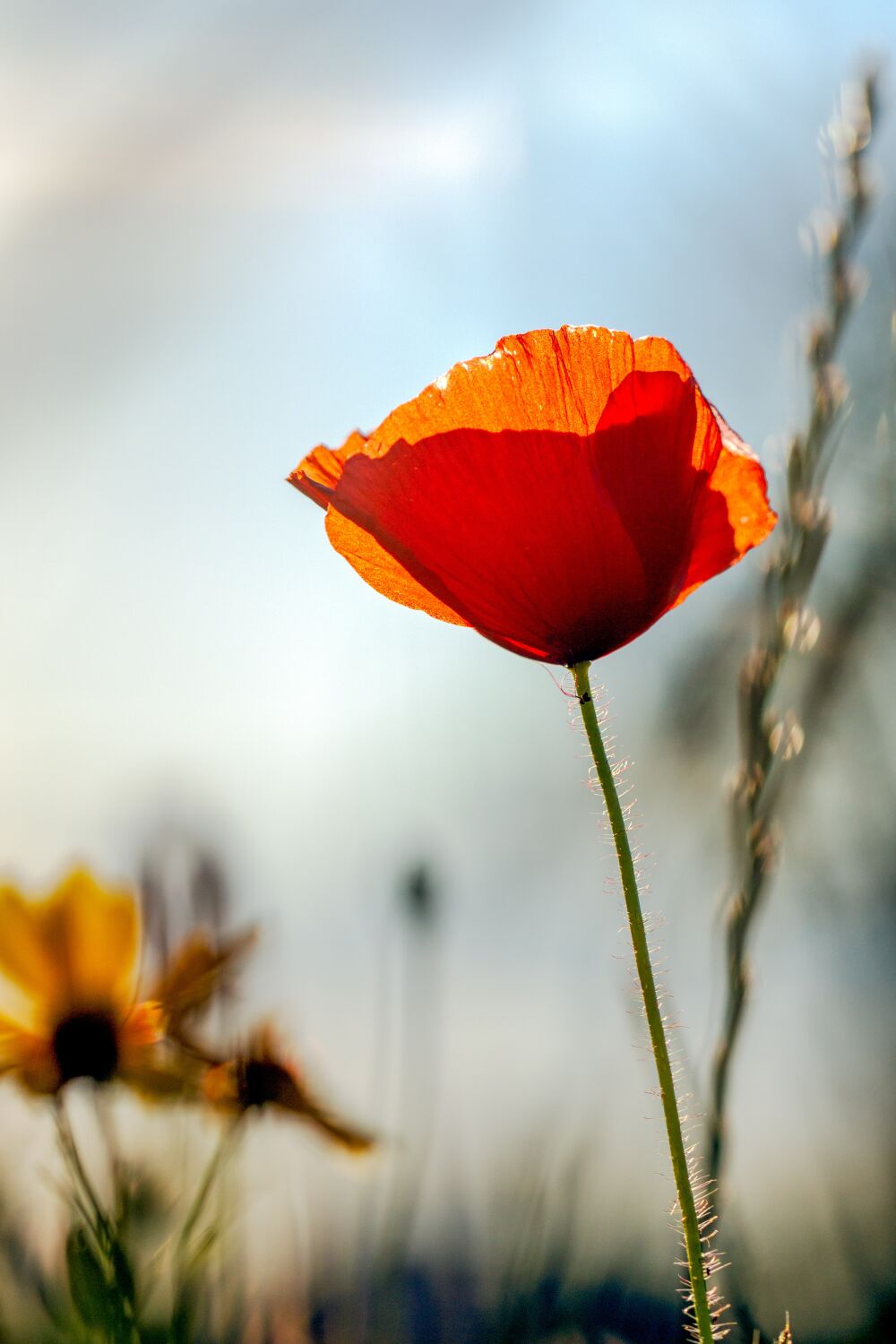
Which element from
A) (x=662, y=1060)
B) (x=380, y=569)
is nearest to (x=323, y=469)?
(x=380, y=569)

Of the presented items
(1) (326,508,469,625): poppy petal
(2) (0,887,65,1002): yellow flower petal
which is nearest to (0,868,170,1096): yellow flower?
(2) (0,887,65,1002): yellow flower petal

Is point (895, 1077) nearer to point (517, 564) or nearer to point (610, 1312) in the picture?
point (610, 1312)

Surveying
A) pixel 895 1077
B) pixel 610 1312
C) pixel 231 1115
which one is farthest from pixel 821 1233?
pixel 231 1115

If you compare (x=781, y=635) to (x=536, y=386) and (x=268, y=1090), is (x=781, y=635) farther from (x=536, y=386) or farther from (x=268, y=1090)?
(x=268, y=1090)

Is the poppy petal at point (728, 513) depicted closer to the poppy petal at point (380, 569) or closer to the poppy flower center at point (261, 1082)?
the poppy petal at point (380, 569)

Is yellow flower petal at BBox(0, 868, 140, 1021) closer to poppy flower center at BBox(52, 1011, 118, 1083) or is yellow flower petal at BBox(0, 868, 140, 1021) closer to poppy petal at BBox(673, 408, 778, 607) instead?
poppy flower center at BBox(52, 1011, 118, 1083)

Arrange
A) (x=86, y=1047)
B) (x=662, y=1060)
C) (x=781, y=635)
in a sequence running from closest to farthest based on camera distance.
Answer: (x=662, y=1060) → (x=781, y=635) → (x=86, y=1047)
